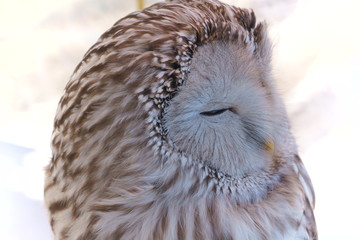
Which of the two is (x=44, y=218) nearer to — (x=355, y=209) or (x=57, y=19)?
(x=57, y=19)

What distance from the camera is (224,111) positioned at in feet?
2.94

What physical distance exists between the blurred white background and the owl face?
0.89 meters

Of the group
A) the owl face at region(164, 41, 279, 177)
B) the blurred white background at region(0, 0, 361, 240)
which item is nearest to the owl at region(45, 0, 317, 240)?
the owl face at region(164, 41, 279, 177)

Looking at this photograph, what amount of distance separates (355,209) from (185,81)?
1.10 m

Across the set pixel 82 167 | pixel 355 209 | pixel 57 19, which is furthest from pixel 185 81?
pixel 57 19

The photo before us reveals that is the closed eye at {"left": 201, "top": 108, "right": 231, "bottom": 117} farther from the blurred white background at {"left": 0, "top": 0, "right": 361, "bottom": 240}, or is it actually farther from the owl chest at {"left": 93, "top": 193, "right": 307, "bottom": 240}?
the blurred white background at {"left": 0, "top": 0, "right": 361, "bottom": 240}

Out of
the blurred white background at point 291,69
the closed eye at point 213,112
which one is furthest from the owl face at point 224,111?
the blurred white background at point 291,69

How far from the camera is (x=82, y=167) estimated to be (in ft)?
3.11

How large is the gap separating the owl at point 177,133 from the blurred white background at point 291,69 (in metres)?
0.84

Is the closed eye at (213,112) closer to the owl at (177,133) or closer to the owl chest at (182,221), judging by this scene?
the owl at (177,133)

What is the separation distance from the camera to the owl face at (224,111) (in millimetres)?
875

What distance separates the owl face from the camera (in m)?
0.88

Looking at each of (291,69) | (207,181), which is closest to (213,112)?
(207,181)

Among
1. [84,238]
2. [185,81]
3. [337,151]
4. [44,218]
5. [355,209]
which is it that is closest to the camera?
[185,81]
